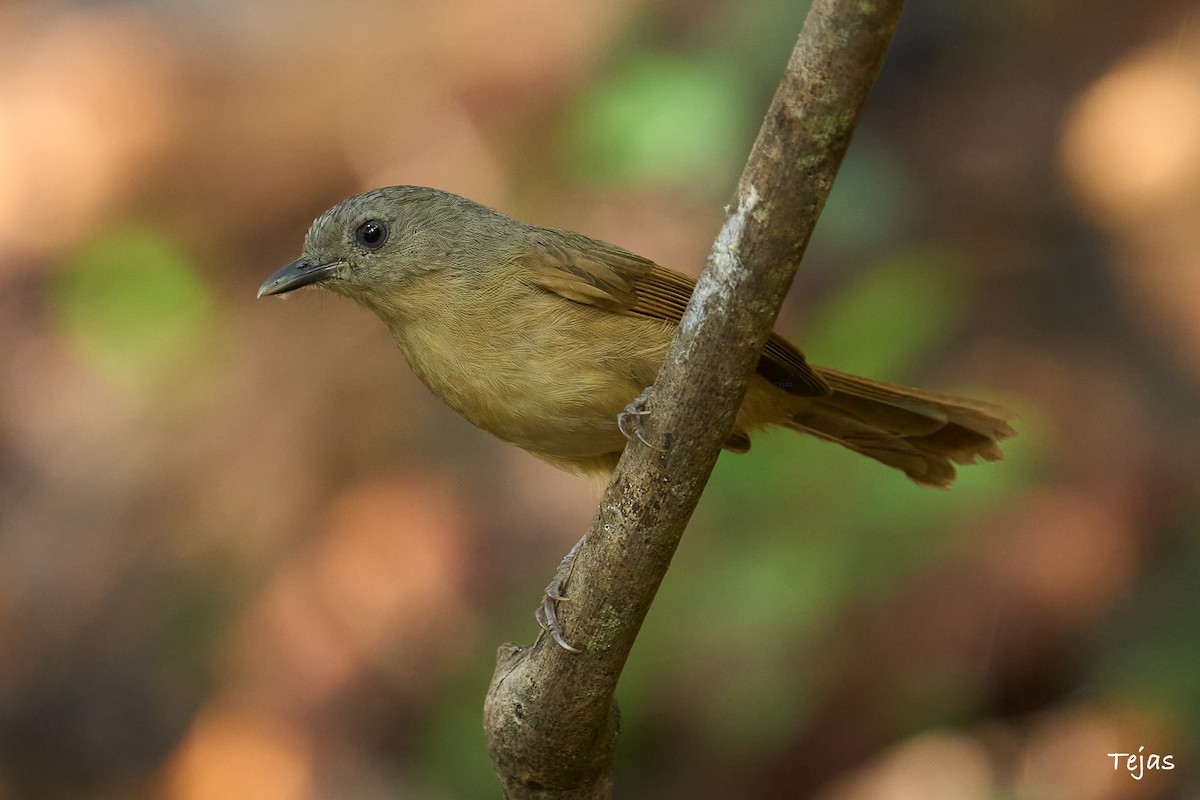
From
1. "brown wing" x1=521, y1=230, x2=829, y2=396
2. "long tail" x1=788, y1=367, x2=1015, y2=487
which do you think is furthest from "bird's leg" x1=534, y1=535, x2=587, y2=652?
"long tail" x1=788, y1=367, x2=1015, y2=487

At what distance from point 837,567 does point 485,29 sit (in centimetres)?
357

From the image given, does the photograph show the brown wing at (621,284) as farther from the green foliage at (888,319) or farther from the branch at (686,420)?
the green foliage at (888,319)

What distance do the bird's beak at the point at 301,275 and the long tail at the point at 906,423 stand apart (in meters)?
1.38

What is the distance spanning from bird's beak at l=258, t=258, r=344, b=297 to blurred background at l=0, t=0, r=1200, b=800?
6.04 feet

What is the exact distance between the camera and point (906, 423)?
354cm

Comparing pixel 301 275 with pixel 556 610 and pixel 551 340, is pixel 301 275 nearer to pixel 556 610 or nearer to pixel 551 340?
pixel 551 340

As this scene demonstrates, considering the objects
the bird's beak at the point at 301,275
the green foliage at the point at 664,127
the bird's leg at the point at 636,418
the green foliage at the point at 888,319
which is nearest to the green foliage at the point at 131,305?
the green foliage at the point at 664,127

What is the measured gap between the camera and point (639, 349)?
3.10m

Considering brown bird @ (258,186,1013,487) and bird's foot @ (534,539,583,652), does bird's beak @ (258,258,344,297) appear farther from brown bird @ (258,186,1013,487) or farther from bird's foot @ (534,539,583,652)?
bird's foot @ (534,539,583,652)

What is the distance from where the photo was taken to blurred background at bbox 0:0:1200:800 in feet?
15.2

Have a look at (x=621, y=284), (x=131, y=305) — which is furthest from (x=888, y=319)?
(x=131, y=305)

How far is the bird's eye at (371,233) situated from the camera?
3459 millimetres

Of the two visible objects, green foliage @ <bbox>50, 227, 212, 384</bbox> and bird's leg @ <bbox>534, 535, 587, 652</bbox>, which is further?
green foliage @ <bbox>50, 227, 212, 384</bbox>

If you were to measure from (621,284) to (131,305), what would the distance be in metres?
3.37
